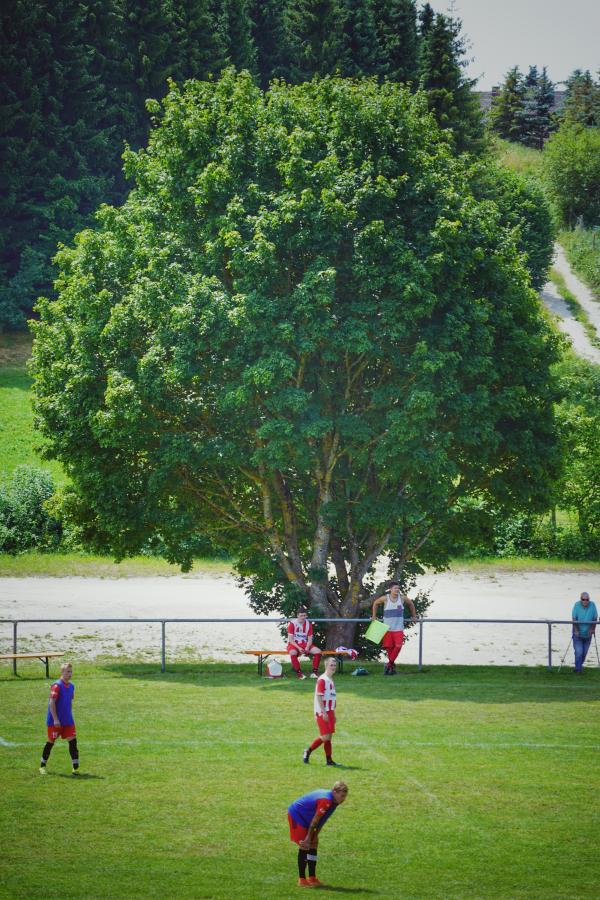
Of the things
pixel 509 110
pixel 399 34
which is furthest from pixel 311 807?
pixel 509 110

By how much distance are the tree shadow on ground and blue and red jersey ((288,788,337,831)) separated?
34.0 feet

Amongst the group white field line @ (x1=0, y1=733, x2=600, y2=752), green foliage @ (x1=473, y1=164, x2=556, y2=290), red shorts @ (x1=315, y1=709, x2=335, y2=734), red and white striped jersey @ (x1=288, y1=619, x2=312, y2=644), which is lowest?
white field line @ (x1=0, y1=733, x2=600, y2=752)

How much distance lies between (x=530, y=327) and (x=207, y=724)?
15.0 metres

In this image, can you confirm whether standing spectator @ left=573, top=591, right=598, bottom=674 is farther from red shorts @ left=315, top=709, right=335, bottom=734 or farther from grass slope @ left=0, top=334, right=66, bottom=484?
grass slope @ left=0, top=334, right=66, bottom=484

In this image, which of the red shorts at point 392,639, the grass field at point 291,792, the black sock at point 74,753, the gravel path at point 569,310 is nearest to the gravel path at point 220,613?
the red shorts at point 392,639

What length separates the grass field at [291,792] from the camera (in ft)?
43.5

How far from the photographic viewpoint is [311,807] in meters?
12.9

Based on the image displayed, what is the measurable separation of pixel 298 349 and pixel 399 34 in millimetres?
77866

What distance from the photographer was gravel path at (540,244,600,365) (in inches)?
3233

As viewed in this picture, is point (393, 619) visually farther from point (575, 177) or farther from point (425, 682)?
point (575, 177)

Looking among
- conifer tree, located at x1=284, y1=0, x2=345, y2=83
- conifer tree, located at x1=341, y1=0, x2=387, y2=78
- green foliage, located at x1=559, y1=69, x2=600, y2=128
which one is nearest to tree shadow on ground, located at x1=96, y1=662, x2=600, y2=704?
conifer tree, located at x1=284, y1=0, x2=345, y2=83

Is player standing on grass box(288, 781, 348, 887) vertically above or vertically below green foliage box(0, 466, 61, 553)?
below

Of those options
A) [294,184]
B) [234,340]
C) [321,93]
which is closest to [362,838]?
[234,340]

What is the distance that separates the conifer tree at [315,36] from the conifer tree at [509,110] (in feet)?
191
